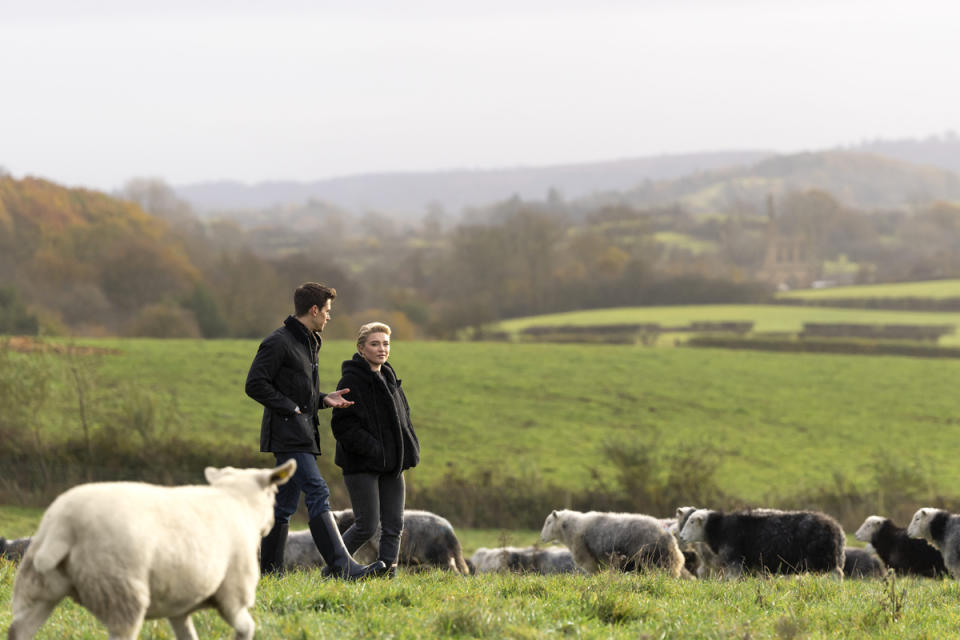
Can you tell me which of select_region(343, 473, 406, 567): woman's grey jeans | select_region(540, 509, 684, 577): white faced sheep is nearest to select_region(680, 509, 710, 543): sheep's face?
select_region(540, 509, 684, 577): white faced sheep

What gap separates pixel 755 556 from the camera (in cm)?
1399

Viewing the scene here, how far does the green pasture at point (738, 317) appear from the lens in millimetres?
76250

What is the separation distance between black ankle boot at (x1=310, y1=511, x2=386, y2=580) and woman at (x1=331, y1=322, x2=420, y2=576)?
0.34 meters

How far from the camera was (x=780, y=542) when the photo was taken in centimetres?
1388

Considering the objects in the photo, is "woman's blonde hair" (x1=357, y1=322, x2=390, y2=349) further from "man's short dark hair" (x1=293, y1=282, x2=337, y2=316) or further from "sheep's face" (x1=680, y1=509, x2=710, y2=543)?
"sheep's face" (x1=680, y1=509, x2=710, y2=543)

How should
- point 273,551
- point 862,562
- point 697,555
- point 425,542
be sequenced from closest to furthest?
point 273,551, point 425,542, point 697,555, point 862,562

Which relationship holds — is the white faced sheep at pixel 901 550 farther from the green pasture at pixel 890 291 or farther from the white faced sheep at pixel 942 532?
the green pasture at pixel 890 291

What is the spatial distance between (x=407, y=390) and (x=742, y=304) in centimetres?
5067

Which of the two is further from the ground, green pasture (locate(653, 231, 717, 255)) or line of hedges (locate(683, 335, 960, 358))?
green pasture (locate(653, 231, 717, 255))

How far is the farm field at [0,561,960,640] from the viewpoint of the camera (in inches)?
241

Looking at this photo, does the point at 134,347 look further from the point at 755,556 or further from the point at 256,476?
the point at 256,476

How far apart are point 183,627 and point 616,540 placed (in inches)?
385

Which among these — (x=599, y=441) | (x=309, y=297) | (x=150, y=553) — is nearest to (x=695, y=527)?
(x=309, y=297)

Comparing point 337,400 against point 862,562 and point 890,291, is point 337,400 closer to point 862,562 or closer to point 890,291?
point 862,562
